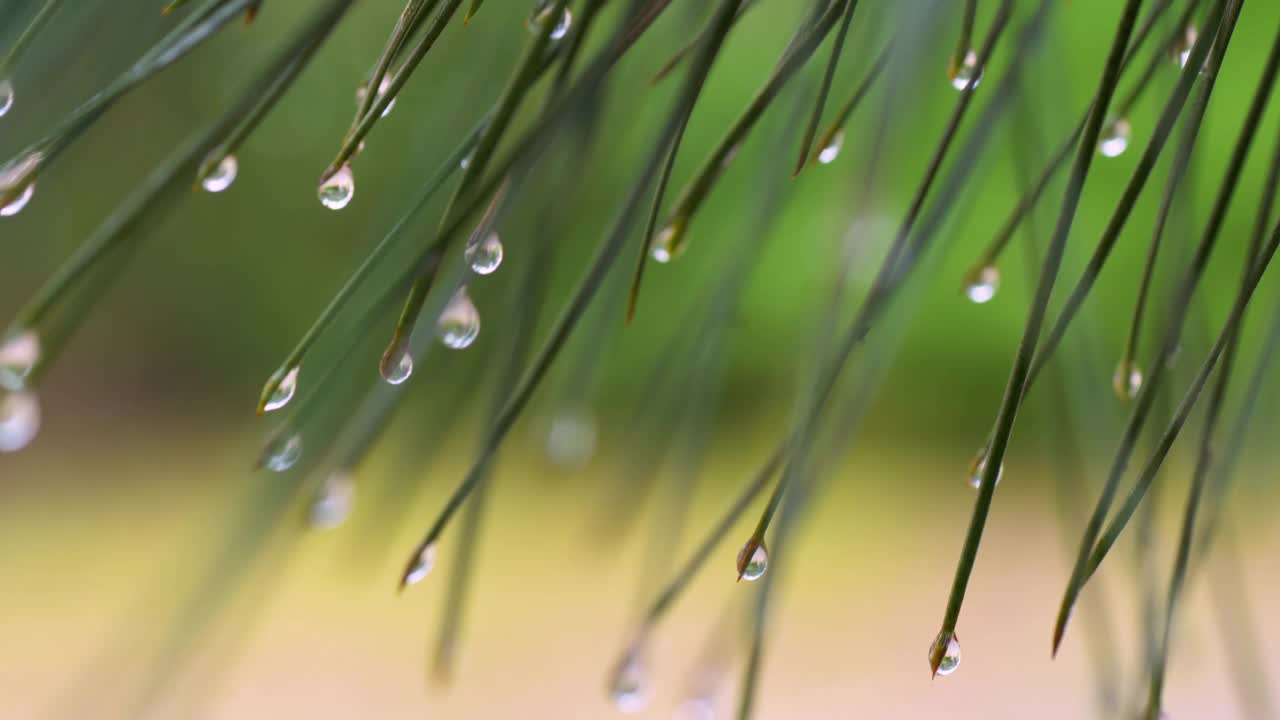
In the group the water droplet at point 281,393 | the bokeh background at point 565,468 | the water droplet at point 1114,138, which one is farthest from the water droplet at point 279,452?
the bokeh background at point 565,468

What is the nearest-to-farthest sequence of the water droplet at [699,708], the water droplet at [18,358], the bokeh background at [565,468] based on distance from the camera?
the water droplet at [18,358] → the water droplet at [699,708] → the bokeh background at [565,468]

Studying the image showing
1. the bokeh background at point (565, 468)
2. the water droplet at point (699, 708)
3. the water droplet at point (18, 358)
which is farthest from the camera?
the bokeh background at point (565, 468)

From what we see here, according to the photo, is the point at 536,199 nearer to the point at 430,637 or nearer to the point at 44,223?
the point at 430,637

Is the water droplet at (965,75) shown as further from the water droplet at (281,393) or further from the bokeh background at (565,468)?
the bokeh background at (565,468)

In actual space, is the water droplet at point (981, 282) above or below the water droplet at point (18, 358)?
below

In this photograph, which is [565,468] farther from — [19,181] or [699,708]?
[19,181]

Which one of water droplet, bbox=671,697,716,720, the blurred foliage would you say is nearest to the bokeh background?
the blurred foliage

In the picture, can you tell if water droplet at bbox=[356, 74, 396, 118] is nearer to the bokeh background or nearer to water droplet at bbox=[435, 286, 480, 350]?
water droplet at bbox=[435, 286, 480, 350]
